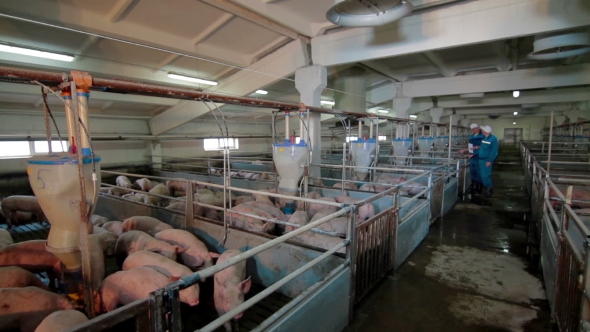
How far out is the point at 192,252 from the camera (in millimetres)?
3146

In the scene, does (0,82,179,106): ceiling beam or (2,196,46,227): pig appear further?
(0,82,179,106): ceiling beam

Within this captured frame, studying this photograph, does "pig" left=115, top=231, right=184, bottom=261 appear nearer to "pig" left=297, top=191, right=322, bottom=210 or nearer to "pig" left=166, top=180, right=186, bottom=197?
"pig" left=297, top=191, right=322, bottom=210

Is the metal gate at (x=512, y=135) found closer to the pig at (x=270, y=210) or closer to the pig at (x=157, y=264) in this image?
the pig at (x=270, y=210)

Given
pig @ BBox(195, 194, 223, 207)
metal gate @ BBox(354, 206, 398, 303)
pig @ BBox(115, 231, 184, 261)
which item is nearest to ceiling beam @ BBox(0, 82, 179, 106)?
pig @ BBox(195, 194, 223, 207)

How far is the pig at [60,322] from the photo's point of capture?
1.64 metres

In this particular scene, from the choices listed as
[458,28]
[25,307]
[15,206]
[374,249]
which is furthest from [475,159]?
[15,206]

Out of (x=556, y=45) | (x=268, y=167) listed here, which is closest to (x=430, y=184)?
(x=556, y=45)

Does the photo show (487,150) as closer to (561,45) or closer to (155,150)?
(561,45)

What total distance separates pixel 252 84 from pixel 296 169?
3.52 metres

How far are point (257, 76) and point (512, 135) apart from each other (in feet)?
85.6

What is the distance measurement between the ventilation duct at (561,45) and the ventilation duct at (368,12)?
345 cm

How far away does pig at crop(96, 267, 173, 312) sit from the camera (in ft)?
7.63

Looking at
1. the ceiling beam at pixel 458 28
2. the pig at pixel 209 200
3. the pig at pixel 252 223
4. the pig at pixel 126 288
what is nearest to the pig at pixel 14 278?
the pig at pixel 126 288

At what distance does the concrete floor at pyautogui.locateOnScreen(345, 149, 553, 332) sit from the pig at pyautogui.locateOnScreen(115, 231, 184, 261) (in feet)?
5.98
